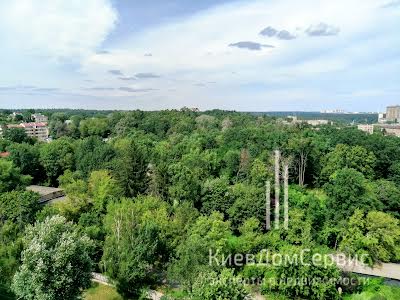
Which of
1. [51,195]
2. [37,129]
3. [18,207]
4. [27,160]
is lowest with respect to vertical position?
[51,195]

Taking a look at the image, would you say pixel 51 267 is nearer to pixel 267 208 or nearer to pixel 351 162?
pixel 267 208

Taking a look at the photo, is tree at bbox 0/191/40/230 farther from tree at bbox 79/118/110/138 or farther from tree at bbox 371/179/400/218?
tree at bbox 79/118/110/138

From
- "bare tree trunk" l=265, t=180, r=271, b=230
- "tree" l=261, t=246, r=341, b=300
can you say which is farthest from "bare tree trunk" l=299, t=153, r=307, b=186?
"tree" l=261, t=246, r=341, b=300

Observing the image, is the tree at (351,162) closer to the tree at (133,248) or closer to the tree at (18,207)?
the tree at (133,248)

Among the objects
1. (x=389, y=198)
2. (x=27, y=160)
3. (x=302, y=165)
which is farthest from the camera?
(x=302, y=165)

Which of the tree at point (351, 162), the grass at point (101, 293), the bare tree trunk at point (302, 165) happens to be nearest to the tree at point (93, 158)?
the grass at point (101, 293)

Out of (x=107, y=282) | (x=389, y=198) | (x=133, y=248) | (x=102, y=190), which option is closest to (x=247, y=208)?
(x=133, y=248)
